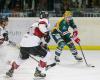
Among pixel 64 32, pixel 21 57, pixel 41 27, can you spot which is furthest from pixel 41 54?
pixel 64 32

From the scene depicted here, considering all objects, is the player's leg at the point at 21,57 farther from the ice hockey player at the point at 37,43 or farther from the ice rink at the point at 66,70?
the ice rink at the point at 66,70

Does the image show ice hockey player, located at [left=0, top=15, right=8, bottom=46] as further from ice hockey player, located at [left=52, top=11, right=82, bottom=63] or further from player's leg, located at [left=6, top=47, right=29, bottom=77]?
ice hockey player, located at [left=52, top=11, right=82, bottom=63]

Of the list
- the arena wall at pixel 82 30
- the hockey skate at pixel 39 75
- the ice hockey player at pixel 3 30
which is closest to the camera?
the hockey skate at pixel 39 75

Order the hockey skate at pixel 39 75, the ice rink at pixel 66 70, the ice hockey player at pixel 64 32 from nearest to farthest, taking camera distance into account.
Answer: the hockey skate at pixel 39 75
the ice rink at pixel 66 70
the ice hockey player at pixel 64 32

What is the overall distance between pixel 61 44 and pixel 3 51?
1134 mm

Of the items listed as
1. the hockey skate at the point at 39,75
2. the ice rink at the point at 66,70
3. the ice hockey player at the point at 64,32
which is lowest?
the ice rink at the point at 66,70

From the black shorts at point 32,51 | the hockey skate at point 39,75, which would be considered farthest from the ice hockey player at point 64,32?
the black shorts at point 32,51

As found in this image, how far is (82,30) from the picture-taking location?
10.6 meters

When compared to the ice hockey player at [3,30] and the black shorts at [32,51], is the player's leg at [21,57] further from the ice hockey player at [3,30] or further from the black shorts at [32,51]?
the ice hockey player at [3,30]

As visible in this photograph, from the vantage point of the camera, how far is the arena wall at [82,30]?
1051 centimetres

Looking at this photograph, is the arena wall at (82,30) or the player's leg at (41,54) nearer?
the player's leg at (41,54)

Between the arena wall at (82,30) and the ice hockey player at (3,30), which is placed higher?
the ice hockey player at (3,30)

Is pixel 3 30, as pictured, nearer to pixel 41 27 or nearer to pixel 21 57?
pixel 21 57

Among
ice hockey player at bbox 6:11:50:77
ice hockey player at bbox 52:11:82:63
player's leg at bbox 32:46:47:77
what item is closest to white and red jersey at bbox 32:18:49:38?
ice hockey player at bbox 6:11:50:77
